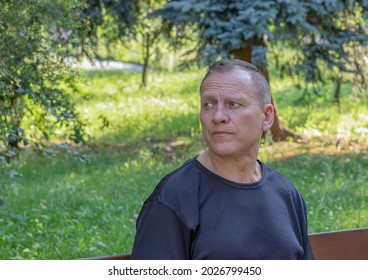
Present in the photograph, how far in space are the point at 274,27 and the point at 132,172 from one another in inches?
107

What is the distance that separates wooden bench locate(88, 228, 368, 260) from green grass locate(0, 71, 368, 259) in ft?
10.4

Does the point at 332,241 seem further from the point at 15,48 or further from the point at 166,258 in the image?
the point at 15,48

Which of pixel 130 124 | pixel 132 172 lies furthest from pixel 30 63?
pixel 130 124

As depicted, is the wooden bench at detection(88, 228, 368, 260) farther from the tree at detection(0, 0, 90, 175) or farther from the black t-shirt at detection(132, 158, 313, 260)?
the tree at detection(0, 0, 90, 175)

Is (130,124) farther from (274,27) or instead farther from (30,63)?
(30,63)

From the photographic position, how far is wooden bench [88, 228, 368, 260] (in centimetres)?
378

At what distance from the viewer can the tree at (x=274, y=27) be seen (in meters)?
10.9

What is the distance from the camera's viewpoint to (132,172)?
11.0 m

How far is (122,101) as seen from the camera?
19.9m

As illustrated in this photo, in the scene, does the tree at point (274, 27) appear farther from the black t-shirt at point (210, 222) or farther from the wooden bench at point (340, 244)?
the black t-shirt at point (210, 222)

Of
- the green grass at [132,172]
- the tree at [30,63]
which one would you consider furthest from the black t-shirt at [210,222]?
the green grass at [132,172]

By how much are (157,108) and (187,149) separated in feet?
15.2

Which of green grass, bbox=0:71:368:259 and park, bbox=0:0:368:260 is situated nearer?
park, bbox=0:0:368:260

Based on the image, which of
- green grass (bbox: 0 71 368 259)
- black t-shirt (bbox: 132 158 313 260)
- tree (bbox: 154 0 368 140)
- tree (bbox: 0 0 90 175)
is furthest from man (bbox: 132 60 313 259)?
tree (bbox: 154 0 368 140)
